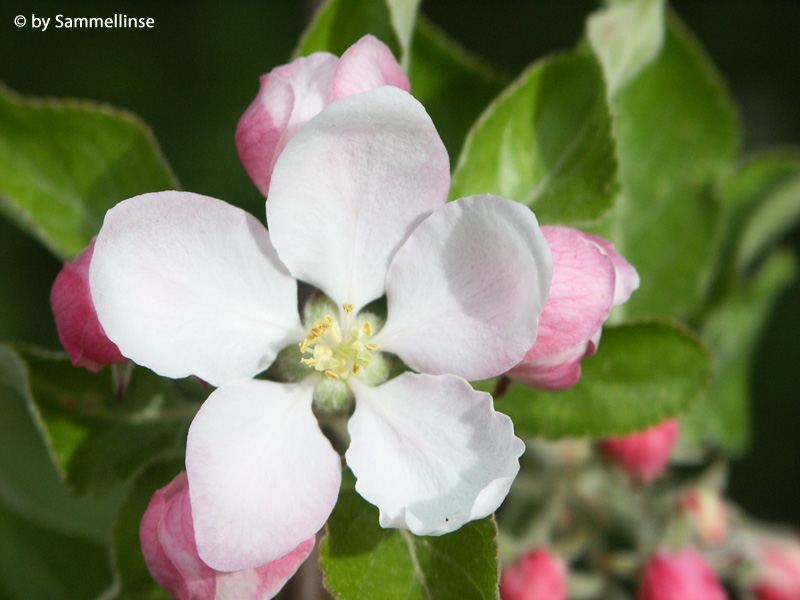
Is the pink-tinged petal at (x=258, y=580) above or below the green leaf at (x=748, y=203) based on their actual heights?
above

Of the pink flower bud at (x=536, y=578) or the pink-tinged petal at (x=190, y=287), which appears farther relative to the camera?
the pink flower bud at (x=536, y=578)

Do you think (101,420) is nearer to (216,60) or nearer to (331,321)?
(331,321)

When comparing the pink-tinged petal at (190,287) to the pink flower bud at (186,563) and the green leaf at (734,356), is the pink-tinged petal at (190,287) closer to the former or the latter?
the pink flower bud at (186,563)

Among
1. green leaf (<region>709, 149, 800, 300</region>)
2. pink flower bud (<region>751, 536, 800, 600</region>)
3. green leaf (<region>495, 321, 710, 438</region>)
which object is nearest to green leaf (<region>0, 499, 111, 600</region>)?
green leaf (<region>495, 321, 710, 438</region>)

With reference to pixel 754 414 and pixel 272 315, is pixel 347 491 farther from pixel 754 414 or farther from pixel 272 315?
pixel 754 414

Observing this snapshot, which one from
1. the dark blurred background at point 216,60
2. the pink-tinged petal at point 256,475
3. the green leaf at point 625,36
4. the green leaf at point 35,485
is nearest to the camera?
the pink-tinged petal at point 256,475

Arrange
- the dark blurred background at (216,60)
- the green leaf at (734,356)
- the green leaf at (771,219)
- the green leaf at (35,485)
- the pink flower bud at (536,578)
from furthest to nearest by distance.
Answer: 1. the dark blurred background at (216,60)
2. the green leaf at (734,356)
3. the green leaf at (771,219)
4. the green leaf at (35,485)
5. the pink flower bud at (536,578)

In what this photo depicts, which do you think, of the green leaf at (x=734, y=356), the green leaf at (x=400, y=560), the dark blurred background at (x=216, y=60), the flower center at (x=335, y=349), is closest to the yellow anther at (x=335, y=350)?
the flower center at (x=335, y=349)

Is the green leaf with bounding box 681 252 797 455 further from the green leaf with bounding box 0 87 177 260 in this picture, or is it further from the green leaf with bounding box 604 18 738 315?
the green leaf with bounding box 0 87 177 260
